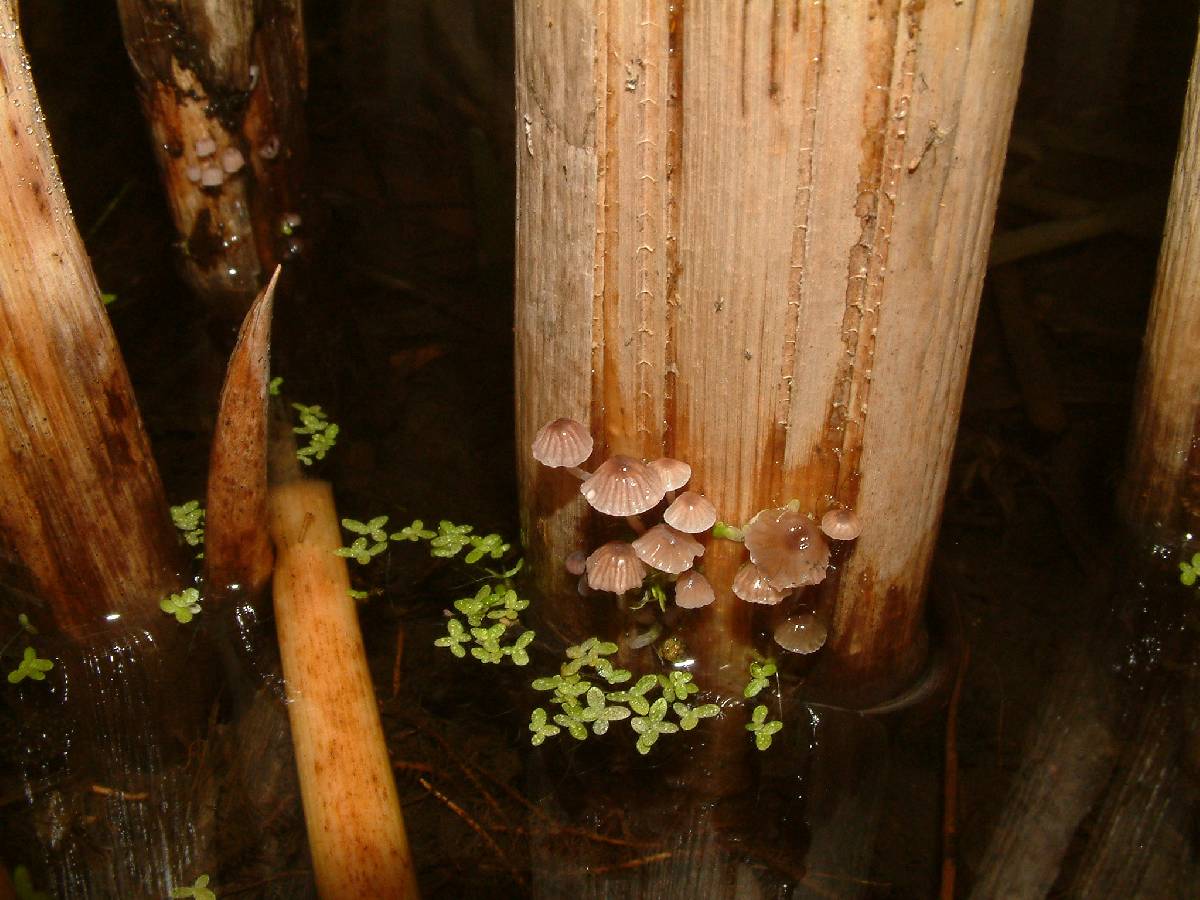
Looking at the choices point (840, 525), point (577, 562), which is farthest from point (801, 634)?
point (577, 562)

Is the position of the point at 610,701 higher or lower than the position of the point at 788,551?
lower

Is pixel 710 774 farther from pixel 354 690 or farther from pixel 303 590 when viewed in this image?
pixel 303 590

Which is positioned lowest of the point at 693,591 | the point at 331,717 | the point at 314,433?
the point at 331,717

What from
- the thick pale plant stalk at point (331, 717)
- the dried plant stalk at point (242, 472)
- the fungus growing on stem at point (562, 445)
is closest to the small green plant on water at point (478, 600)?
the thick pale plant stalk at point (331, 717)

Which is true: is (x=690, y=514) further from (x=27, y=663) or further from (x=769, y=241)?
(x=27, y=663)

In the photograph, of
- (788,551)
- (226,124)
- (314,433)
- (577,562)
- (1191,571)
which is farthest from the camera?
(226,124)

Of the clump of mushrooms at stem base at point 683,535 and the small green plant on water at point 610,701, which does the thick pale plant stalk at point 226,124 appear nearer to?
the clump of mushrooms at stem base at point 683,535
